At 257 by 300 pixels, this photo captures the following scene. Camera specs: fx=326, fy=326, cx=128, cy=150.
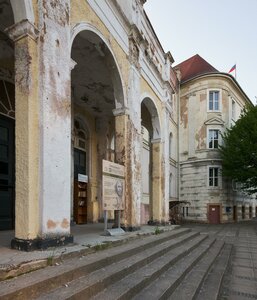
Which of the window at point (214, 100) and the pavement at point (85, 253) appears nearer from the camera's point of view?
the pavement at point (85, 253)

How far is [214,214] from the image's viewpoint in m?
28.6

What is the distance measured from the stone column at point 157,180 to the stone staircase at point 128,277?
5.27 meters

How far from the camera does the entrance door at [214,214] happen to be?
93.7ft

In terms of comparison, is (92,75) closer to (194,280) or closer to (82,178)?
(82,178)

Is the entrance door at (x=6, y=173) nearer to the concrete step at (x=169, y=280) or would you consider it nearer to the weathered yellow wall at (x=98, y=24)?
the weathered yellow wall at (x=98, y=24)

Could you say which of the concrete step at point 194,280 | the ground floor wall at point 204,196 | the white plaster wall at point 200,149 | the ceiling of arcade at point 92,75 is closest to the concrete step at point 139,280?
the concrete step at point 194,280

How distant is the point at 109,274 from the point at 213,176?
83.4ft

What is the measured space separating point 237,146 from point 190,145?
5.36m

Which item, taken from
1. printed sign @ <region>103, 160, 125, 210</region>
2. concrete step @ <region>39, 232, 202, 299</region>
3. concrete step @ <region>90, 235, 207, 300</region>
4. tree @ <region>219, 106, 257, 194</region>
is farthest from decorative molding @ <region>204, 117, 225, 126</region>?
concrete step @ <region>90, 235, 207, 300</region>

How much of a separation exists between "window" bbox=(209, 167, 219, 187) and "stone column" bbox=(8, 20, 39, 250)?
25.3 meters

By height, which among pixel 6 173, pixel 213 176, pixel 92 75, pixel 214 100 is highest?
pixel 214 100

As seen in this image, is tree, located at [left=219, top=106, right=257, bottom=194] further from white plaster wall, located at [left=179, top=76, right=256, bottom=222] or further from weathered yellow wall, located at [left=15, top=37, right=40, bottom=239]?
weathered yellow wall, located at [left=15, top=37, right=40, bottom=239]

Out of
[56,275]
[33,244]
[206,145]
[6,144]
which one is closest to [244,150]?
[206,145]

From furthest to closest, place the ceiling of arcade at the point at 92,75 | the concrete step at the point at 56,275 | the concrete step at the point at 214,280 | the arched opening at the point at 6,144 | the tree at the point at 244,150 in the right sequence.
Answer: the tree at the point at 244,150 → the arched opening at the point at 6,144 → the ceiling of arcade at the point at 92,75 → the concrete step at the point at 214,280 → the concrete step at the point at 56,275
